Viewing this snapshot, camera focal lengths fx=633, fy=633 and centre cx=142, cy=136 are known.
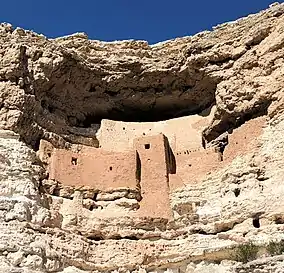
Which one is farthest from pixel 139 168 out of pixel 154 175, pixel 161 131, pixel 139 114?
pixel 139 114

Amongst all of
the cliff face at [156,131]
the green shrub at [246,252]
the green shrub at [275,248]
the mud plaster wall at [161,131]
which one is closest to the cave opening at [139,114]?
the cliff face at [156,131]

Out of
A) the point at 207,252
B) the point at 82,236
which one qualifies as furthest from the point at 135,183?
the point at 207,252

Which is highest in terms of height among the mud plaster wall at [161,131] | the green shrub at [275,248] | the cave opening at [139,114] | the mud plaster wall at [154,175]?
the cave opening at [139,114]

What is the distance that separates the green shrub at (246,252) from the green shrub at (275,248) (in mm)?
294

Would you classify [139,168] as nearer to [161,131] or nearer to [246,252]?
[161,131]

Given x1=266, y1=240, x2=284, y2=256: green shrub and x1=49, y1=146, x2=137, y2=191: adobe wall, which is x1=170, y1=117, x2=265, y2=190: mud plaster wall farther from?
x1=266, y1=240, x2=284, y2=256: green shrub

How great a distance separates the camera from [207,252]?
14.6 meters

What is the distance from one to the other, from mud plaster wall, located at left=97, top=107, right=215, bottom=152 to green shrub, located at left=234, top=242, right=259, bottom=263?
573 centimetres

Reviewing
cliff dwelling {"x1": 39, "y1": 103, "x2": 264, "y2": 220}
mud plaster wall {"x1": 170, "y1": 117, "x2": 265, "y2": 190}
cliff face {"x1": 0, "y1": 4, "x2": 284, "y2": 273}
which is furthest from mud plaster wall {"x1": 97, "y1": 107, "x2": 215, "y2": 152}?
mud plaster wall {"x1": 170, "y1": 117, "x2": 265, "y2": 190}

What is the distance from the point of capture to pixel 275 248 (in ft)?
42.6

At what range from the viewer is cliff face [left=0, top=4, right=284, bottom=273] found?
14891mm

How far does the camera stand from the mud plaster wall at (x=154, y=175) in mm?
16889

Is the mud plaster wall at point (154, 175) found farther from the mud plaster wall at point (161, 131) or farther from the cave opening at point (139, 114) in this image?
the cave opening at point (139, 114)

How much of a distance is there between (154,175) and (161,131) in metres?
2.67
